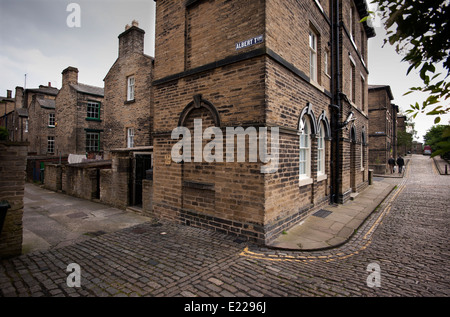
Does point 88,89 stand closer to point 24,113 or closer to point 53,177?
point 53,177

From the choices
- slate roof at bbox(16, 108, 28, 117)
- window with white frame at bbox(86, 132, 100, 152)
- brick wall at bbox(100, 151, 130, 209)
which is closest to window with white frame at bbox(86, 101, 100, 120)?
window with white frame at bbox(86, 132, 100, 152)

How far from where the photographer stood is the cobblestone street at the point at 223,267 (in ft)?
11.2

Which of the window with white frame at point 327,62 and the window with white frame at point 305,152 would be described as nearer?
the window with white frame at point 305,152

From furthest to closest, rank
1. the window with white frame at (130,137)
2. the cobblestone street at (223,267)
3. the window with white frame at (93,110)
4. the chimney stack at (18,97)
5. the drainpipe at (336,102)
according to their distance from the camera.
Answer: the chimney stack at (18,97)
the window with white frame at (93,110)
the window with white frame at (130,137)
the drainpipe at (336,102)
the cobblestone street at (223,267)

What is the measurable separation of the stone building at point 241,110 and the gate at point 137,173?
180cm

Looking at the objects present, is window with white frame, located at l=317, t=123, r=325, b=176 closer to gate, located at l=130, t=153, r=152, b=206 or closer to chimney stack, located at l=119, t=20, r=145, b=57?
gate, located at l=130, t=153, r=152, b=206

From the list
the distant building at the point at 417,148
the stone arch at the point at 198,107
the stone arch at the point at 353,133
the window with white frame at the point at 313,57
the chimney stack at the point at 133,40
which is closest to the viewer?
the stone arch at the point at 198,107

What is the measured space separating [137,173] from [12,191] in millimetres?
4452

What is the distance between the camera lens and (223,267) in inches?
161

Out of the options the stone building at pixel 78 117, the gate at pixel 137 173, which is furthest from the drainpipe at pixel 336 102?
the stone building at pixel 78 117


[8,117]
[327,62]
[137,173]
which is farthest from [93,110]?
[8,117]

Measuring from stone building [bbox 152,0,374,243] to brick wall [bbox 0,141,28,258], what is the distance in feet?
11.3

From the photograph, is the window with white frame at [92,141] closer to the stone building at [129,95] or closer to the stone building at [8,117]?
the stone building at [129,95]

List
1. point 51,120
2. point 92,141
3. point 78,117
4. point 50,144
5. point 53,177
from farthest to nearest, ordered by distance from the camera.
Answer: point 51,120, point 50,144, point 92,141, point 78,117, point 53,177
